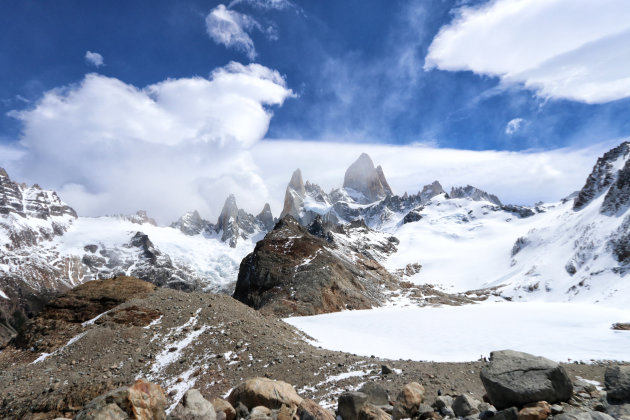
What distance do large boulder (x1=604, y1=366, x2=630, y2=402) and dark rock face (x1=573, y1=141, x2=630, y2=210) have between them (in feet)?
513

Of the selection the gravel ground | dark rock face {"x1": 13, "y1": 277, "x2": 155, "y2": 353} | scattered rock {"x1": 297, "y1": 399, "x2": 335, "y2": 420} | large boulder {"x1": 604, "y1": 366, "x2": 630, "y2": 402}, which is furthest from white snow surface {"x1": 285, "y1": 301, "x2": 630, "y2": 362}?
dark rock face {"x1": 13, "y1": 277, "x2": 155, "y2": 353}

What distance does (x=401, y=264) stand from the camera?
168875 mm

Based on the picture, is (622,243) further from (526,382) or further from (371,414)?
(371,414)

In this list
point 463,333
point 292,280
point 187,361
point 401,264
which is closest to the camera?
point 187,361

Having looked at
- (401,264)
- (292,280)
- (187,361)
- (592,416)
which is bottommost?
(187,361)

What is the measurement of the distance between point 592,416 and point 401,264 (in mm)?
165802

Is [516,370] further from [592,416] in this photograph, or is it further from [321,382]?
[321,382]

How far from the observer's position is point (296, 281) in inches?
2318

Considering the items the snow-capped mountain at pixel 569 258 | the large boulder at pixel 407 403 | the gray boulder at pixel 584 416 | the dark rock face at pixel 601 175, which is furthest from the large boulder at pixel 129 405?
the dark rock face at pixel 601 175

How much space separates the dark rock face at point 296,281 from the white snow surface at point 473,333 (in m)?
14.9

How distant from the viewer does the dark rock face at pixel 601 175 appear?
134000mm

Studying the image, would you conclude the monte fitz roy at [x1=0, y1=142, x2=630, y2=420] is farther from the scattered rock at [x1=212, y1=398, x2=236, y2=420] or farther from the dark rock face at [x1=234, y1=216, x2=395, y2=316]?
the dark rock face at [x1=234, y1=216, x2=395, y2=316]

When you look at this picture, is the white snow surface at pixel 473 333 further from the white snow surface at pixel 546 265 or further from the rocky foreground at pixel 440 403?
the white snow surface at pixel 546 265

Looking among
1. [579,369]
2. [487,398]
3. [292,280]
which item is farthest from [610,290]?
[487,398]
